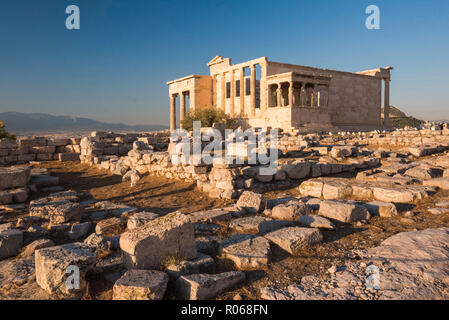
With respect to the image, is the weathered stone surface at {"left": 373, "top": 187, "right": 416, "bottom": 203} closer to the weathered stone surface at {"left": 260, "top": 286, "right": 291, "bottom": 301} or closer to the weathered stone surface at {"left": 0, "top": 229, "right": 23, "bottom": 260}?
the weathered stone surface at {"left": 260, "top": 286, "right": 291, "bottom": 301}

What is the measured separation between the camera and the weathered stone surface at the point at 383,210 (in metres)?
5.11

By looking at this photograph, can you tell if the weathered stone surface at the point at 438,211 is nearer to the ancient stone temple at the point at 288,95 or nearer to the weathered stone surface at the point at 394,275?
the weathered stone surface at the point at 394,275

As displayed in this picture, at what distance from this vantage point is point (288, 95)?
1188 inches

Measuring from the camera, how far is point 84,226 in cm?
524

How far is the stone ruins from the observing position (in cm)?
289

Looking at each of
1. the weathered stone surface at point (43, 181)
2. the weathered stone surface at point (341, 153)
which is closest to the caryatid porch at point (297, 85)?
the weathered stone surface at point (341, 153)

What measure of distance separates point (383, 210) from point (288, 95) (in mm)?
26358

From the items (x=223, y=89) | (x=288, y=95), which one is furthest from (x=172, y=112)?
(x=288, y=95)

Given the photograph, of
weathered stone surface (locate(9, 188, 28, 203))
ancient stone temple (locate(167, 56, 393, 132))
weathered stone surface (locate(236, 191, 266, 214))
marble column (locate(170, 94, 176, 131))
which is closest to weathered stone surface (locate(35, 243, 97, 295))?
weathered stone surface (locate(236, 191, 266, 214))

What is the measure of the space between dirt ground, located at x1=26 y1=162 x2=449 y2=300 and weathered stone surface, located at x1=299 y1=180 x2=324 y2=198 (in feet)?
1.02

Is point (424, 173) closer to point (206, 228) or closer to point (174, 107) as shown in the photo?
point (206, 228)
